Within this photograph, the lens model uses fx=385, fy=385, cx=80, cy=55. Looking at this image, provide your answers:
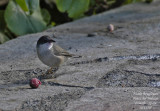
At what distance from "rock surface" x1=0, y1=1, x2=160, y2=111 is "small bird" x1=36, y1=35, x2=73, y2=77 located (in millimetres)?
83

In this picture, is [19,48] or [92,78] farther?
[19,48]

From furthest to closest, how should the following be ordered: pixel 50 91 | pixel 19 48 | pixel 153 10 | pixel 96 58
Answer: pixel 153 10 → pixel 19 48 → pixel 96 58 → pixel 50 91

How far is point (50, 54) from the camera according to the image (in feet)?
12.7

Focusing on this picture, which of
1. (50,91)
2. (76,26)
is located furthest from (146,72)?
(76,26)

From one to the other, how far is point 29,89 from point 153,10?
3428 mm

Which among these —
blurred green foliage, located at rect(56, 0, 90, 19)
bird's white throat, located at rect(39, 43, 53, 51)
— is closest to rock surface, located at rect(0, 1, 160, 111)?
bird's white throat, located at rect(39, 43, 53, 51)

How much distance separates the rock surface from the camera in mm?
2717

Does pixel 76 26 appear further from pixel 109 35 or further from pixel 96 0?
pixel 96 0

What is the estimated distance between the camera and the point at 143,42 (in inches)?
174

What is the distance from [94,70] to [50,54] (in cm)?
54

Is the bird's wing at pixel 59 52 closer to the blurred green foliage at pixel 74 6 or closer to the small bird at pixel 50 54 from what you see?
the small bird at pixel 50 54

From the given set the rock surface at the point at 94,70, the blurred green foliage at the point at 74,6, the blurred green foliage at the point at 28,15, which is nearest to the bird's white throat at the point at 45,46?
the rock surface at the point at 94,70

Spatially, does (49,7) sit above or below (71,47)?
below

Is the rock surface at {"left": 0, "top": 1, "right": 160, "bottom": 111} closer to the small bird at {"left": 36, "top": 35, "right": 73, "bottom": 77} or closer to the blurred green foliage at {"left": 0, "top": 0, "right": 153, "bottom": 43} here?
the small bird at {"left": 36, "top": 35, "right": 73, "bottom": 77}
